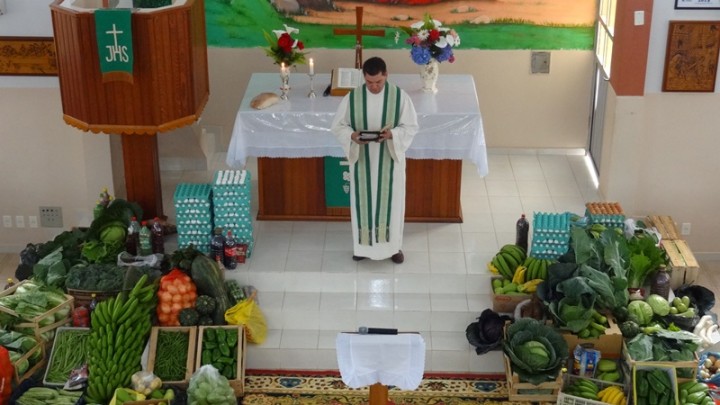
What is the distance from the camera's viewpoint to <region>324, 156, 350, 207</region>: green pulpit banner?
10.1m

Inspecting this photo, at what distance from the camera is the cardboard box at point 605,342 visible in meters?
8.62

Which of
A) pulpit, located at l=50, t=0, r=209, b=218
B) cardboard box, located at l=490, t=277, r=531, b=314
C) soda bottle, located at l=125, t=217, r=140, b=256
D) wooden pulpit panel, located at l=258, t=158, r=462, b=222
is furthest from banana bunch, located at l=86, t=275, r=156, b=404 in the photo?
cardboard box, located at l=490, t=277, r=531, b=314

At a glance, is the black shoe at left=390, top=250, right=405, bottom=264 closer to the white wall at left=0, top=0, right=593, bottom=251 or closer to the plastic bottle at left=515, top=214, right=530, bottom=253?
the plastic bottle at left=515, top=214, right=530, bottom=253

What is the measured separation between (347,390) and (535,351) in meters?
1.53

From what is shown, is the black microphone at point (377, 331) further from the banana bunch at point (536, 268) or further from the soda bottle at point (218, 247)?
the soda bottle at point (218, 247)

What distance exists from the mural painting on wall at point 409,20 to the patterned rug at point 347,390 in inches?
171

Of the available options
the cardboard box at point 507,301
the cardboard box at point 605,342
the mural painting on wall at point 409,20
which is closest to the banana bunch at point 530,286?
the cardboard box at point 507,301

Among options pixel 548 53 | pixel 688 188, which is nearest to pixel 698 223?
pixel 688 188

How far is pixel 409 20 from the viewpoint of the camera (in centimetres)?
1168

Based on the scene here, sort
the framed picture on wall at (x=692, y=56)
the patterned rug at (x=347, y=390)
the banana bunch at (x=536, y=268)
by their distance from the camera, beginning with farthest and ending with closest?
1. the framed picture on wall at (x=692, y=56)
2. the banana bunch at (x=536, y=268)
3. the patterned rug at (x=347, y=390)

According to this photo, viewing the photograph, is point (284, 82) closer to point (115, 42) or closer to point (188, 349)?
point (115, 42)

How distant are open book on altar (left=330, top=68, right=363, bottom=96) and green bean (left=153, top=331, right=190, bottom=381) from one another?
2.85 m

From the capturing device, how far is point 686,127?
10344 millimetres

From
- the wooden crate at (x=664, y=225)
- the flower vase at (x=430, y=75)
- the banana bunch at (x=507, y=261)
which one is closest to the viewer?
the banana bunch at (x=507, y=261)
